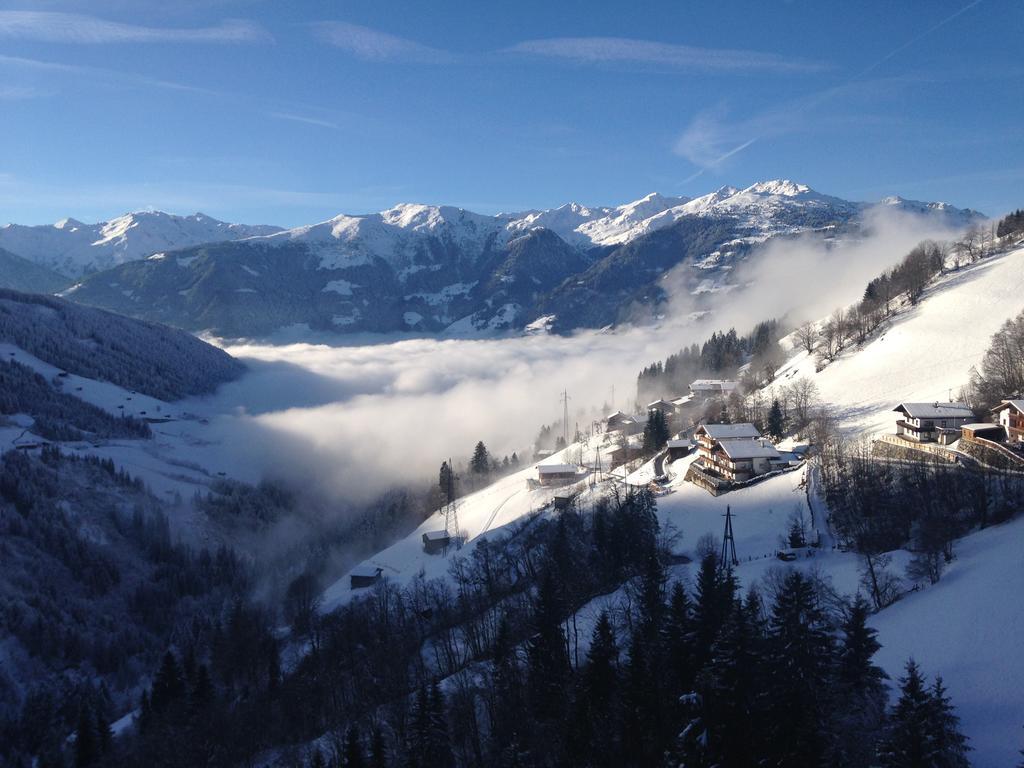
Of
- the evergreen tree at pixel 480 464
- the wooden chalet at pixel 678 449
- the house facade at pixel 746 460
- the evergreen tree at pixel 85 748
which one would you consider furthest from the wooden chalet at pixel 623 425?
the evergreen tree at pixel 85 748

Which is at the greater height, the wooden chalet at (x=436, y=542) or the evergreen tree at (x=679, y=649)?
the evergreen tree at (x=679, y=649)

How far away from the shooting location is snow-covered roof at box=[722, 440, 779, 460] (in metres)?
51.9

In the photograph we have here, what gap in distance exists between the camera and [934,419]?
154 ft

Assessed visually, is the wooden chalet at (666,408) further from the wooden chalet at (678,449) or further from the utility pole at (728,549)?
the utility pole at (728,549)

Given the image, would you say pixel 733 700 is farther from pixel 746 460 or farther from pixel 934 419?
pixel 934 419

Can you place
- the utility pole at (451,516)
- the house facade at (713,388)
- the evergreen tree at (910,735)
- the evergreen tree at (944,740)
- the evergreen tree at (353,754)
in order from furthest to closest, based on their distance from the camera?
the house facade at (713,388) < the utility pole at (451,516) < the evergreen tree at (353,754) < the evergreen tree at (944,740) < the evergreen tree at (910,735)

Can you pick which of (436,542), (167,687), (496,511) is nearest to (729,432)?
(496,511)

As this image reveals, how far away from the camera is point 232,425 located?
148 m

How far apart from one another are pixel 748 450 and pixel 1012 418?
55.1 ft

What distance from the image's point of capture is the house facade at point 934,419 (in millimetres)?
46875

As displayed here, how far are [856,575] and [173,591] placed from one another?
73814mm

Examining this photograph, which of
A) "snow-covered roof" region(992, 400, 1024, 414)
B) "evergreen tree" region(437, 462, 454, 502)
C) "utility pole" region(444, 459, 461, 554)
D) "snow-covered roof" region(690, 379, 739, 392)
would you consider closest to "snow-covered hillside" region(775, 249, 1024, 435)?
"snow-covered roof" region(690, 379, 739, 392)

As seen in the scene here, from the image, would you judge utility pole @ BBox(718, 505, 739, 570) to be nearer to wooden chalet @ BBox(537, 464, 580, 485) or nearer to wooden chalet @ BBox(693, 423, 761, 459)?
wooden chalet @ BBox(693, 423, 761, 459)

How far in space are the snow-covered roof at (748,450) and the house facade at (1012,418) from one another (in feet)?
47.9
